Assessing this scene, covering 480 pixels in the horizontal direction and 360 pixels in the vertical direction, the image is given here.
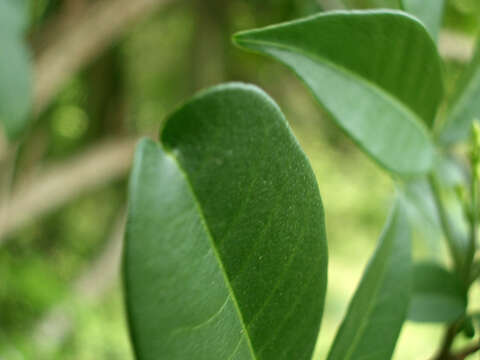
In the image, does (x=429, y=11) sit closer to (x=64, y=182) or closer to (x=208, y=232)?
(x=208, y=232)

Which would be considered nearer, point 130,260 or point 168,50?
point 130,260

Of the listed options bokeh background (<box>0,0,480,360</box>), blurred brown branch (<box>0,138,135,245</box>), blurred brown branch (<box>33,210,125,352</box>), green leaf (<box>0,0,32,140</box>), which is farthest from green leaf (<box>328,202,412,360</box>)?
blurred brown branch (<box>0,138,135,245</box>)

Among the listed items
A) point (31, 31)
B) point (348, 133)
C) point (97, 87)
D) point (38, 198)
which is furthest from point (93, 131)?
point (348, 133)

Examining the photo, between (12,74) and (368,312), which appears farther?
(12,74)

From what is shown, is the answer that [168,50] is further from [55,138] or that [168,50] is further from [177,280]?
[177,280]

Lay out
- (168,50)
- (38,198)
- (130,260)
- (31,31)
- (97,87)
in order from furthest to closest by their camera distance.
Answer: (168,50) → (97,87) → (38,198) → (31,31) → (130,260)

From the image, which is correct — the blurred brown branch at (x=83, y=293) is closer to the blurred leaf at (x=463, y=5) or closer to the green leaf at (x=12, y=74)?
the green leaf at (x=12, y=74)

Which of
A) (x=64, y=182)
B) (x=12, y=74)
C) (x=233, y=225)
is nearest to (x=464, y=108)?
(x=233, y=225)

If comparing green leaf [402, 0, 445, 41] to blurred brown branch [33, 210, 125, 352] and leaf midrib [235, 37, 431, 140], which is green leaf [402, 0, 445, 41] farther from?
blurred brown branch [33, 210, 125, 352]
